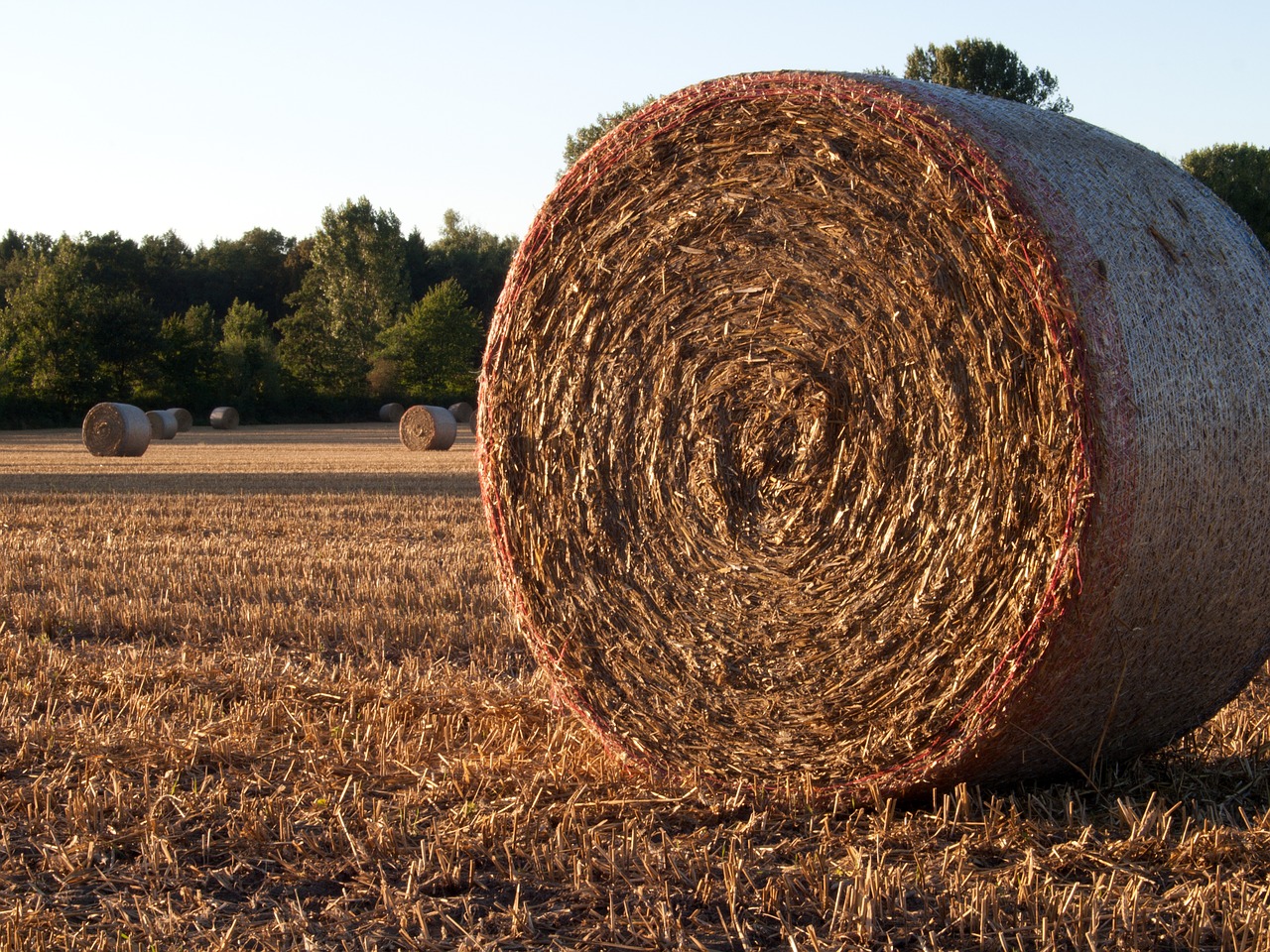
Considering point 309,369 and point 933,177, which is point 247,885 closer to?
point 933,177

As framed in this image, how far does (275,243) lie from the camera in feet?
213

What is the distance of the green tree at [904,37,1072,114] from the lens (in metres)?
35.0

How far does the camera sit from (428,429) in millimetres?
24484

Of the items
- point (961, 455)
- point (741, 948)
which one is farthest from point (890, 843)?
point (961, 455)

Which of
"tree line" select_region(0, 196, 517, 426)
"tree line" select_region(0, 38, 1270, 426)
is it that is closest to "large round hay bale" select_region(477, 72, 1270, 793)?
"tree line" select_region(0, 38, 1270, 426)

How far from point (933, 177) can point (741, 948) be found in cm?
189

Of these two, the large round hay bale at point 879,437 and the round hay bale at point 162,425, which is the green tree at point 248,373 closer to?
the round hay bale at point 162,425

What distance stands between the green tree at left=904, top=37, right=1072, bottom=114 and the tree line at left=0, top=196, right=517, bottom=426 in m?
16.5

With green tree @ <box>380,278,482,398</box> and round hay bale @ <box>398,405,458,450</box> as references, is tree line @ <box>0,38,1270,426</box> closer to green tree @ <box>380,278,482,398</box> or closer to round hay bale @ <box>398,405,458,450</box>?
green tree @ <box>380,278,482,398</box>

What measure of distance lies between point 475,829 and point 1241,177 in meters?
27.6

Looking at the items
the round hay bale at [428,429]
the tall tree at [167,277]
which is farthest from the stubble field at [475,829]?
the tall tree at [167,277]

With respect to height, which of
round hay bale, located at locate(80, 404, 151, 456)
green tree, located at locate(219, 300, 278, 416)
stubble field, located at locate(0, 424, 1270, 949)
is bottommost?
stubble field, located at locate(0, 424, 1270, 949)

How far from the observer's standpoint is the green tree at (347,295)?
49.9m

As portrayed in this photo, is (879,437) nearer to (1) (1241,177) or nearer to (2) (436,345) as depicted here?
(1) (1241,177)
